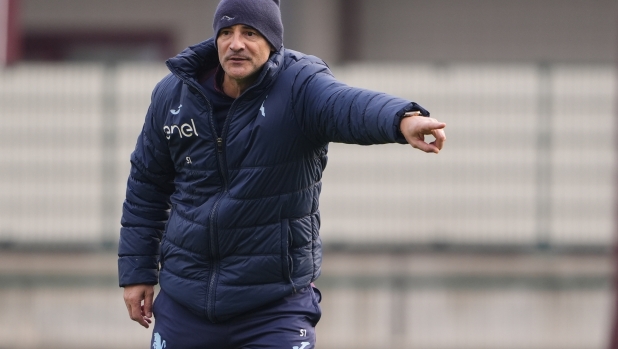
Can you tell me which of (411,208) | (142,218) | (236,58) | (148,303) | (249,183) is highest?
(236,58)

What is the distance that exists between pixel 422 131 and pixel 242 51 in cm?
79

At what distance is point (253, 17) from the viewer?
3975 mm

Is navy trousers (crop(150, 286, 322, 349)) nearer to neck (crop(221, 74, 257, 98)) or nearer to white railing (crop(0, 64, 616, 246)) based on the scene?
neck (crop(221, 74, 257, 98))

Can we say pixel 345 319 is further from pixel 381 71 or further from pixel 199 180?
pixel 199 180

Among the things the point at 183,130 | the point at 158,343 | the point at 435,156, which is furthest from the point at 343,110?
the point at 435,156

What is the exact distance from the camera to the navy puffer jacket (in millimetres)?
3928

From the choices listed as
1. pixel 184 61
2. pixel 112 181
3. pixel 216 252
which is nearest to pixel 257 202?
pixel 216 252

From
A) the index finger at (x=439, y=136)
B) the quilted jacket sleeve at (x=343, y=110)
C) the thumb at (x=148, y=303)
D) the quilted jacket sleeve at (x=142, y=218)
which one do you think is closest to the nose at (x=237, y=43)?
the quilted jacket sleeve at (x=343, y=110)

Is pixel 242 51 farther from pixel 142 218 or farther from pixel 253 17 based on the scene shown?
pixel 142 218

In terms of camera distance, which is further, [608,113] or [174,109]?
[608,113]

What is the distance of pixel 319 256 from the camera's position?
13.7ft

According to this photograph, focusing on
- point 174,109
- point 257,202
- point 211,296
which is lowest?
point 211,296

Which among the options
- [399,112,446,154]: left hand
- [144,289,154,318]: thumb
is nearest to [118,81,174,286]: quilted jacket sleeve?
[144,289,154,318]: thumb

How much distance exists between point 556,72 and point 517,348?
195 cm
